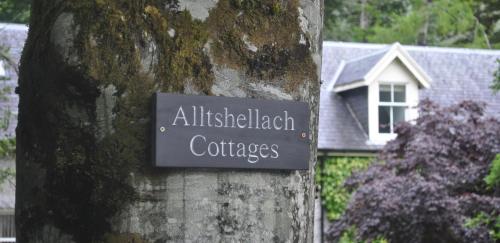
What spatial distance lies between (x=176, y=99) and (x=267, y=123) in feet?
0.93

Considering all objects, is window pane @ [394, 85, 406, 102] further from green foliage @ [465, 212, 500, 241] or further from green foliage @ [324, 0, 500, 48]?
green foliage @ [465, 212, 500, 241]

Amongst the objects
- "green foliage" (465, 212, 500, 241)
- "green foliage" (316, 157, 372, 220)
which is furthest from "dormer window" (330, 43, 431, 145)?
"green foliage" (465, 212, 500, 241)

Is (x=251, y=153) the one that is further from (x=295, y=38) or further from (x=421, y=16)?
(x=421, y=16)

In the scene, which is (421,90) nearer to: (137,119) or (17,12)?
(17,12)

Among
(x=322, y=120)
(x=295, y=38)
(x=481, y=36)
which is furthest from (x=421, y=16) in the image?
(x=295, y=38)

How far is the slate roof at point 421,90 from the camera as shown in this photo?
20.4m

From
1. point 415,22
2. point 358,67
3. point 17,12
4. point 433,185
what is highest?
point 415,22

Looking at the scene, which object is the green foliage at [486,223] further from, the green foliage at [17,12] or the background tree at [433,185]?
the green foliage at [17,12]

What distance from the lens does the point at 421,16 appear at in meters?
31.1

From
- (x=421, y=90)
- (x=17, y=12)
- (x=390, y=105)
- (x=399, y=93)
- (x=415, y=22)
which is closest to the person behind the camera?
(x=390, y=105)

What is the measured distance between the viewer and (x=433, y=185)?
13.0 metres

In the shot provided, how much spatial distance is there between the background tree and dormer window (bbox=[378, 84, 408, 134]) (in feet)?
20.8

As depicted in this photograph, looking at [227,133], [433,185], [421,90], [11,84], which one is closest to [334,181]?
[421,90]

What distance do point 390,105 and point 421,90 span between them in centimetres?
151
